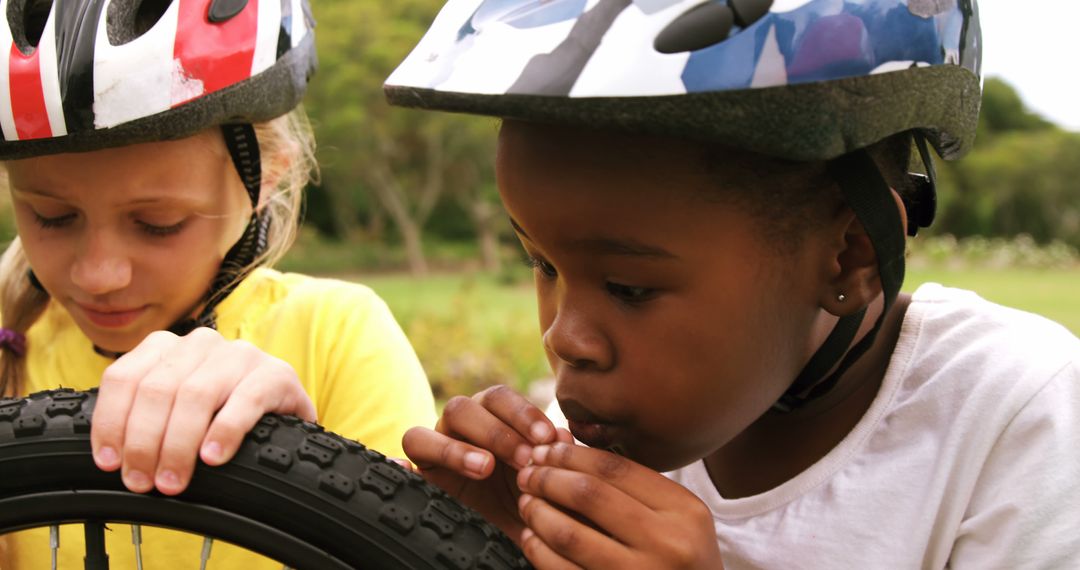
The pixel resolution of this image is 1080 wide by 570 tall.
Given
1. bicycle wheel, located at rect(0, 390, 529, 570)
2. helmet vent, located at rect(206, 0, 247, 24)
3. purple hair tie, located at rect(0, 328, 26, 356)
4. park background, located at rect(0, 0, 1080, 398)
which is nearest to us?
bicycle wheel, located at rect(0, 390, 529, 570)

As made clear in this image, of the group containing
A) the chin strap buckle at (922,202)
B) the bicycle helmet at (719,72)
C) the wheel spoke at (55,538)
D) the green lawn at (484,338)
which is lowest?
the green lawn at (484,338)

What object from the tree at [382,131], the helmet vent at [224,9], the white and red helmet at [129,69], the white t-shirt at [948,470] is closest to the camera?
the white t-shirt at [948,470]

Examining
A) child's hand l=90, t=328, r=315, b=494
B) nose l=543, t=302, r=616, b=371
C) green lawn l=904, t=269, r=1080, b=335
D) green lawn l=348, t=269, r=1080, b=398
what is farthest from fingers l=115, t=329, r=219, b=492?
green lawn l=904, t=269, r=1080, b=335

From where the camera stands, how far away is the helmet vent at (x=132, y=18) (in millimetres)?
1710

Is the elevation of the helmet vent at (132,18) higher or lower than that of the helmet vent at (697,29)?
lower

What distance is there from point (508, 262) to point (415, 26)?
272 inches

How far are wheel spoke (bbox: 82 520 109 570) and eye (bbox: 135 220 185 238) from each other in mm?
784

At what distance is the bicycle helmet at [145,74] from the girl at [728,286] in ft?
2.10

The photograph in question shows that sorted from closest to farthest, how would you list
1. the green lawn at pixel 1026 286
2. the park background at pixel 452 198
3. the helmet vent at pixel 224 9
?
the helmet vent at pixel 224 9
the green lawn at pixel 1026 286
the park background at pixel 452 198

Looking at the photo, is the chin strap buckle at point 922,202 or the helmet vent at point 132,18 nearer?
the chin strap buckle at point 922,202

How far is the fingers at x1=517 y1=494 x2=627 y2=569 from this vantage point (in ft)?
3.45

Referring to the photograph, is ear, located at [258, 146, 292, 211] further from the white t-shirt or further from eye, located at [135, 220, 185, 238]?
the white t-shirt

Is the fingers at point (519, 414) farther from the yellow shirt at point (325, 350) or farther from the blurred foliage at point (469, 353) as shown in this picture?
the blurred foliage at point (469, 353)

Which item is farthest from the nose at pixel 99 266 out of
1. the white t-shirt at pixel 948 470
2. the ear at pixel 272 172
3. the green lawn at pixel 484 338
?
the green lawn at pixel 484 338
